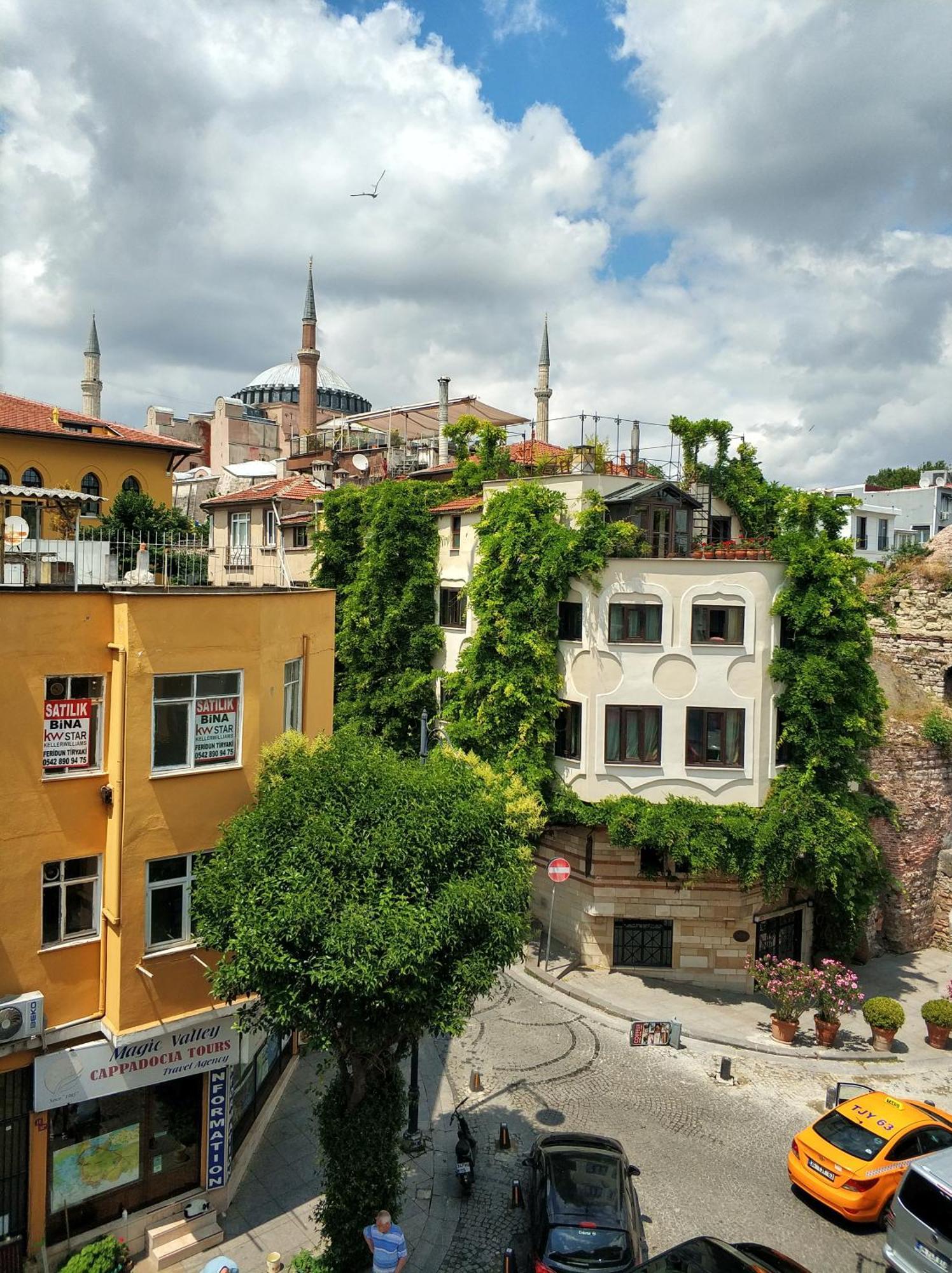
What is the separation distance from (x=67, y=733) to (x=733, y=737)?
56.3 feet

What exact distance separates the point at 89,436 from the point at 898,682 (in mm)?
36783

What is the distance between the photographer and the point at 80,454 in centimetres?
4044

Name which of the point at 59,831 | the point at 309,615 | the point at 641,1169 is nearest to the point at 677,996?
the point at 641,1169

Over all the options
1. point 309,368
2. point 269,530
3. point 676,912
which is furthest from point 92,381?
point 676,912

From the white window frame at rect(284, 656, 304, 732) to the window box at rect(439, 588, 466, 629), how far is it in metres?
12.8

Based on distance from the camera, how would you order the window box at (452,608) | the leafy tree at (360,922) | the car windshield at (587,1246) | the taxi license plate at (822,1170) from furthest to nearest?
the window box at (452,608) → the taxi license plate at (822,1170) → the car windshield at (587,1246) → the leafy tree at (360,922)

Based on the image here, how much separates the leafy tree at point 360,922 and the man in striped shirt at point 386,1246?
712 mm

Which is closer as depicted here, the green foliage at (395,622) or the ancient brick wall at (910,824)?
the ancient brick wall at (910,824)

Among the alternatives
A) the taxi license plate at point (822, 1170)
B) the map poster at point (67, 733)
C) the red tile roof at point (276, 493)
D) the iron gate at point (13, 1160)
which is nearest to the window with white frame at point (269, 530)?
the red tile roof at point (276, 493)

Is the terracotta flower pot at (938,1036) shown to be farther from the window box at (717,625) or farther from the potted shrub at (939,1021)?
the window box at (717,625)

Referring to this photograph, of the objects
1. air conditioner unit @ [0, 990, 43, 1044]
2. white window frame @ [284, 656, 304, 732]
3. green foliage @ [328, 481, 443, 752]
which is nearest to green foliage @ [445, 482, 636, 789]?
green foliage @ [328, 481, 443, 752]

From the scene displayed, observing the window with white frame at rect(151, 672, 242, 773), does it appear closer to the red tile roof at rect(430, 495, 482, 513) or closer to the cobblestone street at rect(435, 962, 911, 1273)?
the cobblestone street at rect(435, 962, 911, 1273)

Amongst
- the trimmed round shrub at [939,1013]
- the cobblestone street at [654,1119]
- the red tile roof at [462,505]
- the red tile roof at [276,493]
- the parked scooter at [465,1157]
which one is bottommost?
the cobblestone street at [654,1119]

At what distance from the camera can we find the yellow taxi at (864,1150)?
1390 centimetres
